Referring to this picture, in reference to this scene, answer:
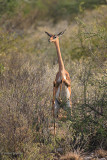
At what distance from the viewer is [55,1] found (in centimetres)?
2747

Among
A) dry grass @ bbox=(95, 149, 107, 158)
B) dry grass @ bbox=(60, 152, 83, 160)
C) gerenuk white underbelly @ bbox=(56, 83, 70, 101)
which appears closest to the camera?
dry grass @ bbox=(60, 152, 83, 160)

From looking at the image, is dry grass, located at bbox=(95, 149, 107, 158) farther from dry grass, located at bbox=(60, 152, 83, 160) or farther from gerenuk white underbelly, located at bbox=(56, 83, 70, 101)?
gerenuk white underbelly, located at bbox=(56, 83, 70, 101)

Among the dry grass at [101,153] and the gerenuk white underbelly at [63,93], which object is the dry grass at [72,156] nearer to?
the dry grass at [101,153]

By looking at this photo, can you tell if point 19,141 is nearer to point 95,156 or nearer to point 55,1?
point 95,156

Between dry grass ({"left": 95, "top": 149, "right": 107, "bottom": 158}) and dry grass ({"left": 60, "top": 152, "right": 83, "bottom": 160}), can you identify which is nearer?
dry grass ({"left": 60, "top": 152, "right": 83, "bottom": 160})

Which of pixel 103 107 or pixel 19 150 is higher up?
pixel 103 107

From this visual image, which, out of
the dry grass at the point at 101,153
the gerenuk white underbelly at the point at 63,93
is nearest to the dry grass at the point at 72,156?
the dry grass at the point at 101,153

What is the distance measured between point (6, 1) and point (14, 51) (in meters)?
5.26

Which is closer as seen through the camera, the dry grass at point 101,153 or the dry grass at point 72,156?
the dry grass at point 72,156

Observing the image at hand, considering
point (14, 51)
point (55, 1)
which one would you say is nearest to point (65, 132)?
point (14, 51)

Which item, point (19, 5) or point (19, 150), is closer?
point (19, 150)

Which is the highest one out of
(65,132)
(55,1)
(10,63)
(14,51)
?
(55,1)

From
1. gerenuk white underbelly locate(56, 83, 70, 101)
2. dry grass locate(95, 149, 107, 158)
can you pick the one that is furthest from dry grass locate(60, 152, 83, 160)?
gerenuk white underbelly locate(56, 83, 70, 101)

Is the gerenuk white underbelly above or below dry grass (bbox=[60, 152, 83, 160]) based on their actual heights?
above
